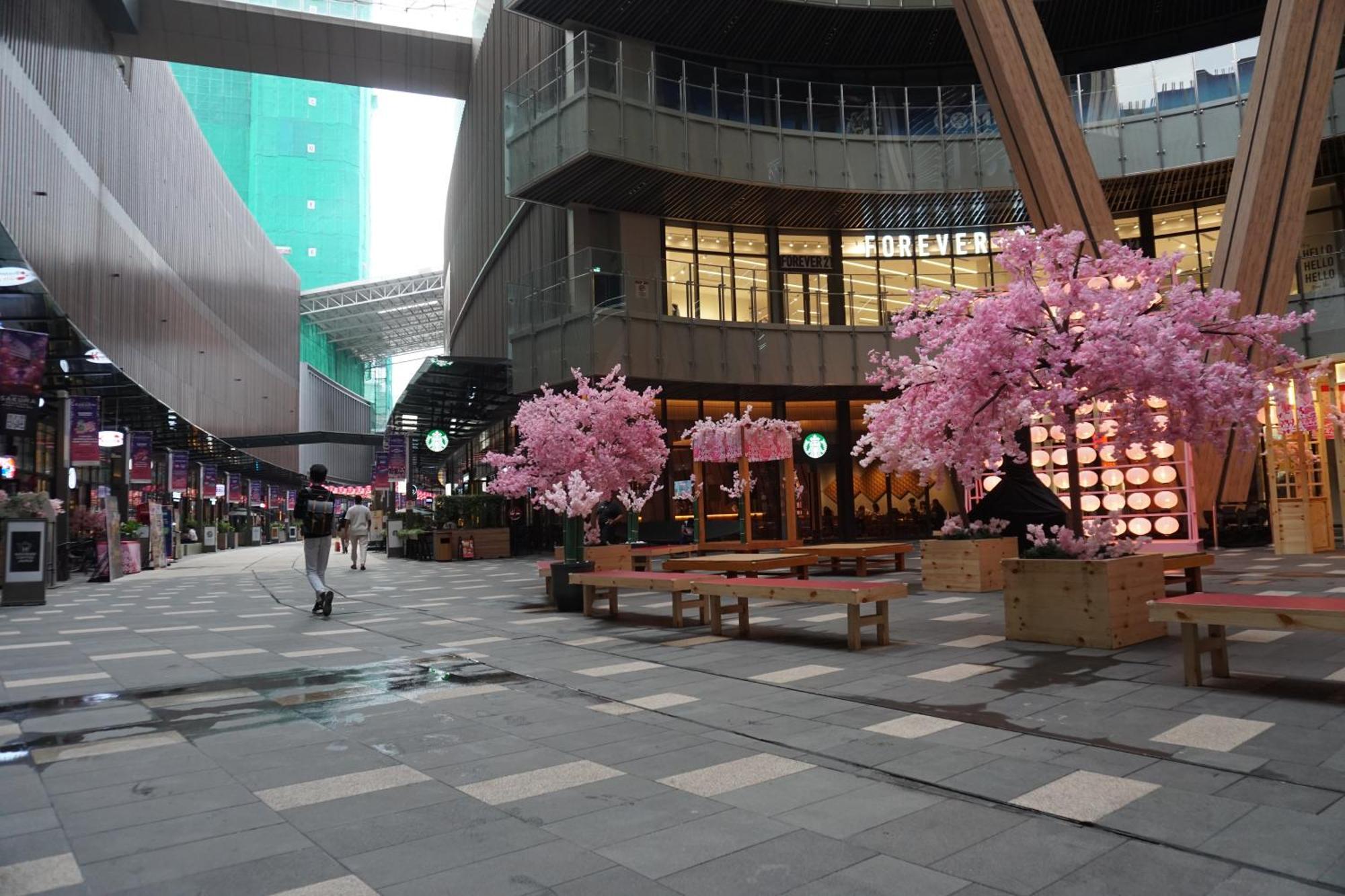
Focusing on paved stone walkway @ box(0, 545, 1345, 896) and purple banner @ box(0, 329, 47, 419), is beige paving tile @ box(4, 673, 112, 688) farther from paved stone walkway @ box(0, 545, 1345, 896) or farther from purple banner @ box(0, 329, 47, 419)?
purple banner @ box(0, 329, 47, 419)

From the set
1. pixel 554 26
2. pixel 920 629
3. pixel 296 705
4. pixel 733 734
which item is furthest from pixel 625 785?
pixel 554 26

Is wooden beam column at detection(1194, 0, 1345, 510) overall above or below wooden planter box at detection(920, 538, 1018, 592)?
above

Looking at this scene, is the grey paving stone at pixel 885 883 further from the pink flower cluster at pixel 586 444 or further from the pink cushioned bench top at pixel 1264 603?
the pink flower cluster at pixel 586 444

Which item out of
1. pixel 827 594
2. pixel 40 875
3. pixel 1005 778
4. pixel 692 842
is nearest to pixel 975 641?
pixel 827 594

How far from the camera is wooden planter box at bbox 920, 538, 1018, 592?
13.8m

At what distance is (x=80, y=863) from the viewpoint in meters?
3.69

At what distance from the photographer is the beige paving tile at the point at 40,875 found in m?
3.43

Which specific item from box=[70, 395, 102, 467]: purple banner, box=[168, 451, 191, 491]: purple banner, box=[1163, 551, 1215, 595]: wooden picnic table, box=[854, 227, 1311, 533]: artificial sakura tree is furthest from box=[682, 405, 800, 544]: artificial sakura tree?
box=[168, 451, 191, 491]: purple banner

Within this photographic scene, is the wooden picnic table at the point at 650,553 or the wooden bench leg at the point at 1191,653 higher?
the wooden picnic table at the point at 650,553

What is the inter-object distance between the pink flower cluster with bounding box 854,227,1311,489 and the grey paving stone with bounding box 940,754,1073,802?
13.3 ft

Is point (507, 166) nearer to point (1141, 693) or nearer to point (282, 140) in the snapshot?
point (1141, 693)

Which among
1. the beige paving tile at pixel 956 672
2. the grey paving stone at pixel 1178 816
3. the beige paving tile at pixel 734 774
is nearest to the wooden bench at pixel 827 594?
the beige paving tile at pixel 956 672

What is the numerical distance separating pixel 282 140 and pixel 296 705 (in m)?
92.8

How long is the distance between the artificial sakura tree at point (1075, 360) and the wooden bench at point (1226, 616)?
6.23 feet
